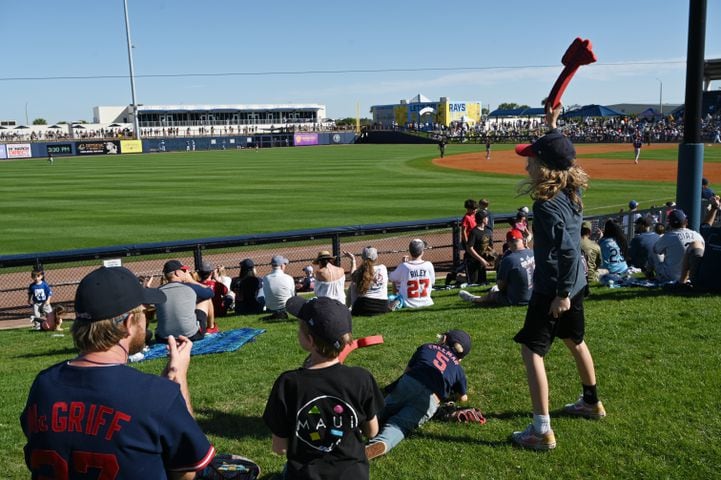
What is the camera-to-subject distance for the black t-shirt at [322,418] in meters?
2.98

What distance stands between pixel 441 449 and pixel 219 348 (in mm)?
3480

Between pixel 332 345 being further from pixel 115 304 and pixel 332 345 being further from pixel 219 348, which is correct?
pixel 219 348

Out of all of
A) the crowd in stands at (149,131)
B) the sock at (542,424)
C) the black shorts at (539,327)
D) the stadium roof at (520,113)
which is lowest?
the sock at (542,424)

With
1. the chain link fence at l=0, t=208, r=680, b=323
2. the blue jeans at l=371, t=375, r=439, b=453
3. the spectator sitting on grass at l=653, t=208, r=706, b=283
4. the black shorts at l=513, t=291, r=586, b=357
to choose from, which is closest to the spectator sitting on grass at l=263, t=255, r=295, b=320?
the chain link fence at l=0, t=208, r=680, b=323

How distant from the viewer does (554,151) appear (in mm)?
4180

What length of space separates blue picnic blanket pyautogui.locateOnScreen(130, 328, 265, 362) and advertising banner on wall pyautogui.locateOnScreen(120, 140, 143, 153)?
66.9 m

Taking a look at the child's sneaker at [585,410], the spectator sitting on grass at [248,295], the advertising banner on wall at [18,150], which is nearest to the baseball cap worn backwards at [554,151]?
the child's sneaker at [585,410]

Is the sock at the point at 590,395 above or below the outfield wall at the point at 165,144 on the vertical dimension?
below

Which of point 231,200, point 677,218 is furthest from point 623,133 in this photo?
point 677,218

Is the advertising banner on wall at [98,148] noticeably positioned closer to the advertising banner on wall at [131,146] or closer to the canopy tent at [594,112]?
the advertising banner on wall at [131,146]

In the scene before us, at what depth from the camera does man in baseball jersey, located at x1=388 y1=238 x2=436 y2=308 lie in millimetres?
9203

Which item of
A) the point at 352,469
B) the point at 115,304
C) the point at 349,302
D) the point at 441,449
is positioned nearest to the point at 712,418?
the point at 441,449

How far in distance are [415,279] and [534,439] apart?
4.98 m

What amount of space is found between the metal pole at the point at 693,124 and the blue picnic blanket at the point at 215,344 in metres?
6.12
